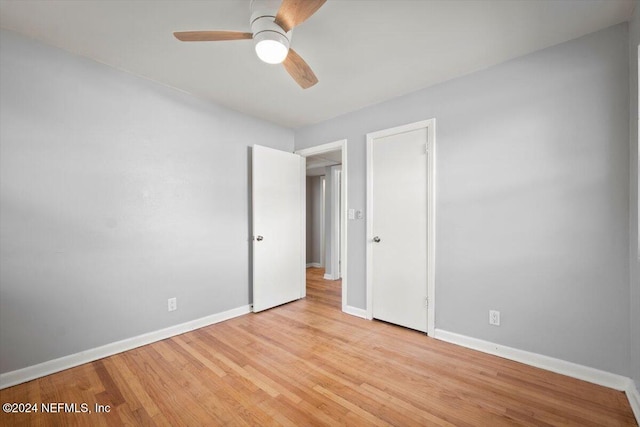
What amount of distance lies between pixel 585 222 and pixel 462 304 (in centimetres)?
111

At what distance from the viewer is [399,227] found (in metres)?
2.93

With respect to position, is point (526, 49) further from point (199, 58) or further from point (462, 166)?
point (199, 58)

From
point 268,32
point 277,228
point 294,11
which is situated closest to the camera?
point 294,11

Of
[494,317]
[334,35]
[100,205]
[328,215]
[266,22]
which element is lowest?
[494,317]

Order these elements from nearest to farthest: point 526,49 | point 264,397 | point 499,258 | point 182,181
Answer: point 264,397 < point 526,49 < point 499,258 < point 182,181

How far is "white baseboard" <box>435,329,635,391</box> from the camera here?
6.09ft

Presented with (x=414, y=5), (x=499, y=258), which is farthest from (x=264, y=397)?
(x=414, y=5)

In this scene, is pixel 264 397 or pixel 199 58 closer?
pixel 264 397

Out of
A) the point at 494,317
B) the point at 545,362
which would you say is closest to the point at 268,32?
the point at 494,317

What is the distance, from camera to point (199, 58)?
2.26m

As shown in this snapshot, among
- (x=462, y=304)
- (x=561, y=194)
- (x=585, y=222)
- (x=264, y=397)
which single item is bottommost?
(x=264, y=397)

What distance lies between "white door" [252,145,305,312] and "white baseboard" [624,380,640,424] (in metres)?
3.10

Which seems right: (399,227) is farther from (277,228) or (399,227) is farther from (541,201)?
(277,228)

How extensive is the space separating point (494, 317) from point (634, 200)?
123 cm
